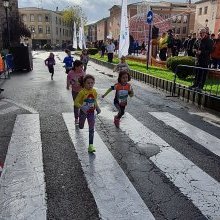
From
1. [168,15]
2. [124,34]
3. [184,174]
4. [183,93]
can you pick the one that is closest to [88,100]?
[184,174]

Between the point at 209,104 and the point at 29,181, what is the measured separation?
6.52 meters

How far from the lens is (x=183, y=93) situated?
11172 millimetres

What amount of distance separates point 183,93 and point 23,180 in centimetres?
783

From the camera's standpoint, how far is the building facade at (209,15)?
167ft

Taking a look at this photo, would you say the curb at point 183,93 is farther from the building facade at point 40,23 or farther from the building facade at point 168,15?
the building facade at point 40,23

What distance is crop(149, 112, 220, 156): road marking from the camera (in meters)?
6.19

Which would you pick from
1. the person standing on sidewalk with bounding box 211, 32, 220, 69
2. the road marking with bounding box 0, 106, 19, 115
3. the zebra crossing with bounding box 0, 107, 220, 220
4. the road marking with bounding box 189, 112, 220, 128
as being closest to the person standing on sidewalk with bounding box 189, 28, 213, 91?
the road marking with bounding box 189, 112, 220, 128

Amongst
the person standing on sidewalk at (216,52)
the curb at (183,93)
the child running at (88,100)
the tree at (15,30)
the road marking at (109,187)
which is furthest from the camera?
the tree at (15,30)

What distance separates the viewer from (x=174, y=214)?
3.69 meters

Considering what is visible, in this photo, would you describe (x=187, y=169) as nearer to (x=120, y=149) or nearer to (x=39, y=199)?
(x=120, y=149)

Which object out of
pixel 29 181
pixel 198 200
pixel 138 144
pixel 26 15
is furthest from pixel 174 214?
pixel 26 15

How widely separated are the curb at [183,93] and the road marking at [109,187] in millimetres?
4530

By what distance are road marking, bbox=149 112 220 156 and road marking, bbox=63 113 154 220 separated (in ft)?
6.48

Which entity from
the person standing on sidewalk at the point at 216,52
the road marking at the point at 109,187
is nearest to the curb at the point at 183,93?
the person standing on sidewalk at the point at 216,52
